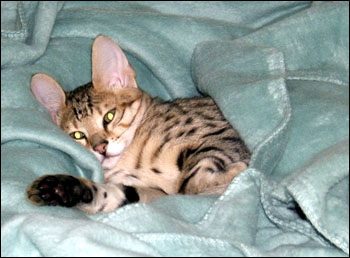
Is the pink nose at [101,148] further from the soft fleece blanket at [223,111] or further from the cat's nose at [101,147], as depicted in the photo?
the soft fleece blanket at [223,111]

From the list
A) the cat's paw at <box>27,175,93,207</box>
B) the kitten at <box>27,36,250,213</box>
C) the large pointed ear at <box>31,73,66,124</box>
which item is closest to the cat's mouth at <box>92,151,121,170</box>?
the kitten at <box>27,36,250,213</box>

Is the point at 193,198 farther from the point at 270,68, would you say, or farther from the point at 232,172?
the point at 270,68

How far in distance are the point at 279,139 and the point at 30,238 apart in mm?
734

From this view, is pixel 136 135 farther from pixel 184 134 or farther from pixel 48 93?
pixel 48 93

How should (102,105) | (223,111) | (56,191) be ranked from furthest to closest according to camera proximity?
1. (102,105)
2. (223,111)
3. (56,191)

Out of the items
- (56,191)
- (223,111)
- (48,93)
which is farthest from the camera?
(48,93)

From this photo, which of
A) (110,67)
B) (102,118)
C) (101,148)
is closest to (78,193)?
(101,148)

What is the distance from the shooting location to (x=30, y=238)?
3.80 feet

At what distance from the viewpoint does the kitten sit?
166 centimetres

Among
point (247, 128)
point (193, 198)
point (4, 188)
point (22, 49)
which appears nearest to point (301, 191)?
Result: point (193, 198)

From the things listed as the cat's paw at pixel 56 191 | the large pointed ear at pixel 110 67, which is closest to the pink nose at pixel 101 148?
the large pointed ear at pixel 110 67

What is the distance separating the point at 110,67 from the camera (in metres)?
2.00

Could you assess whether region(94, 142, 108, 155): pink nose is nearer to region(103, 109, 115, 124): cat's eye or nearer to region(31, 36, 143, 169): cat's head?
region(31, 36, 143, 169): cat's head

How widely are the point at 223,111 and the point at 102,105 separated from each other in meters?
0.45
